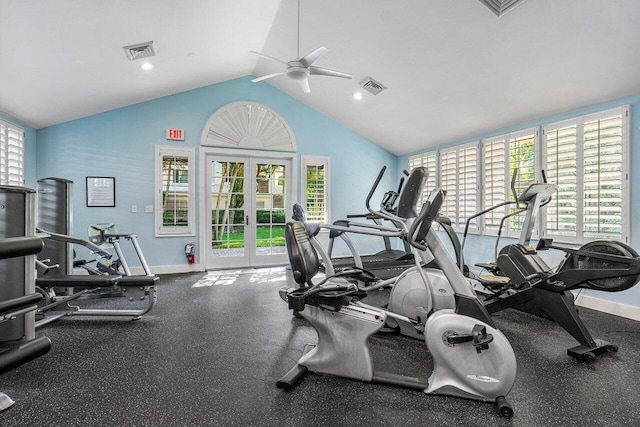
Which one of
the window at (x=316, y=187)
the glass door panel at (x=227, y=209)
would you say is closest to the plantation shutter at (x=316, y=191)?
the window at (x=316, y=187)

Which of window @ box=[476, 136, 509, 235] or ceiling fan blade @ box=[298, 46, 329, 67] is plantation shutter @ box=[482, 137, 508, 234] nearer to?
window @ box=[476, 136, 509, 235]

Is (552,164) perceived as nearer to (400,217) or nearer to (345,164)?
(400,217)

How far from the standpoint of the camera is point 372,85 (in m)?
4.59

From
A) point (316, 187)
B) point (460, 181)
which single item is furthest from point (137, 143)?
point (460, 181)

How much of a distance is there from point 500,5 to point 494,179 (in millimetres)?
2413

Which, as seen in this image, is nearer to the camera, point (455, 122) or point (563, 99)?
point (563, 99)

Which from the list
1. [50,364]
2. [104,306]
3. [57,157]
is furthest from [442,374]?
[57,157]

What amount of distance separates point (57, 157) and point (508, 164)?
6.81m

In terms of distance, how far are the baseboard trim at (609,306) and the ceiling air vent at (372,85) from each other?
3685 millimetres

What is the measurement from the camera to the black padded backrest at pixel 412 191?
2.12 m

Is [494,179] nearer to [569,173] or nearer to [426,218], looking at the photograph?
[569,173]

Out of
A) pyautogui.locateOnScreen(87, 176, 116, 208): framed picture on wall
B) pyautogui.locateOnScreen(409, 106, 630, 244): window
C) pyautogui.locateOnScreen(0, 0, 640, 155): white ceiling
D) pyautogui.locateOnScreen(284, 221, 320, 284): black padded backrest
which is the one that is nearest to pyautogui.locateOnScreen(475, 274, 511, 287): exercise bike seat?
pyautogui.locateOnScreen(409, 106, 630, 244): window

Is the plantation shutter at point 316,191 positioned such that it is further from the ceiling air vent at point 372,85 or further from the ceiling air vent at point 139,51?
the ceiling air vent at point 139,51

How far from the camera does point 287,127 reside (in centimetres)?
600
